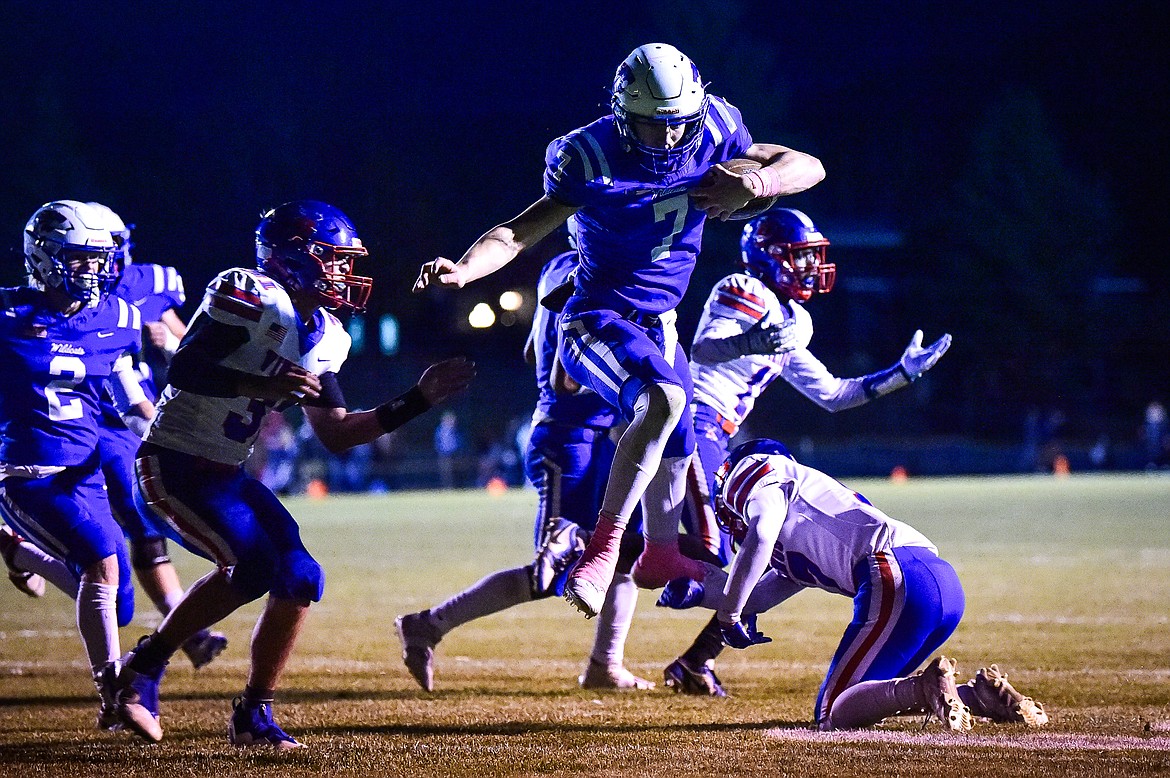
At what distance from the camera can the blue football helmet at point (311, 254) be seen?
15.0ft

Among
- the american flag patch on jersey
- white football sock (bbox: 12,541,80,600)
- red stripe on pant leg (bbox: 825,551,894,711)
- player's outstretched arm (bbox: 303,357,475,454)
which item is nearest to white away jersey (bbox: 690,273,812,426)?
the american flag patch on jersey

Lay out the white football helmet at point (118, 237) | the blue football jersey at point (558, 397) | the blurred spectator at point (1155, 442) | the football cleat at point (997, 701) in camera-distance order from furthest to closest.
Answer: the blurred spectator at point (1155, 442) → the blue football jersey at point (558, 397) → the white football helmet at point (118, 237) → the football cleat at point (997, 701)

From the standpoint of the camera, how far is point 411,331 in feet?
116

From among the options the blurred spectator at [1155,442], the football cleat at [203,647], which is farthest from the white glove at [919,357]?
the blurred spectator at [1155,442]

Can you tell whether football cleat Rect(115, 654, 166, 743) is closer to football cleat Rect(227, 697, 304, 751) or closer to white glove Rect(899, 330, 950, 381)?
football cleat Rect(227, 697, 304, 751)

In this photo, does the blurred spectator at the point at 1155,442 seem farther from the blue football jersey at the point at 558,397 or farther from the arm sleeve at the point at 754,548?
the arm sleeve at the point at 754,548

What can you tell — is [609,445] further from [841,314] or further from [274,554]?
[841,314]

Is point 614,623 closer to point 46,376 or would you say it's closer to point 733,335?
point 733,335

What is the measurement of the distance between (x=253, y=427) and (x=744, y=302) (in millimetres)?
2117

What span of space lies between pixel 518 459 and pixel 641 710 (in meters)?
21.6

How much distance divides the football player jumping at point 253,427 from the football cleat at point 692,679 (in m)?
1.58

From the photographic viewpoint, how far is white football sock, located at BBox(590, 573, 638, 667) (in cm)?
568

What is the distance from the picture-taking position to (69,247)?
5402 mm

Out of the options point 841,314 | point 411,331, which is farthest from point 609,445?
point 841,314
